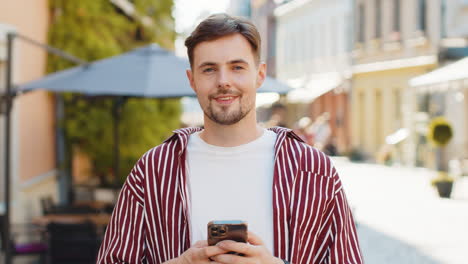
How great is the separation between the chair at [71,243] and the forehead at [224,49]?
16.5 ft

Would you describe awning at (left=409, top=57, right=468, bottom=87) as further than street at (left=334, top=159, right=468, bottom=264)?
Yes

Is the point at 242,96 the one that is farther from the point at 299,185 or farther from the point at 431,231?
the point at 431,231

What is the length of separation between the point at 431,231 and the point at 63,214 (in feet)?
17.8

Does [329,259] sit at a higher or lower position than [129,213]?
lower

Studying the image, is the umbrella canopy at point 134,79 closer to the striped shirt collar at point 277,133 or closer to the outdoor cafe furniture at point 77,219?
the outdoor cafe furniture at point 77,219

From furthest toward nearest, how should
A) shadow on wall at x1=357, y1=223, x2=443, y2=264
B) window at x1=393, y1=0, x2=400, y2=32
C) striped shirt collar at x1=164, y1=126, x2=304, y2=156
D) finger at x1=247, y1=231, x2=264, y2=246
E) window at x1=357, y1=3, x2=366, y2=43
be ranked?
1. window at x1=357, y1=3, x2=366, y2=43
2. window at x1=393, y1=0, x2=400, y2=32
3. shadow on wall at x1=357, y1=223, x2=443, y2=264
4. striped shirt collar at x1=164, y1=126, x2=304, y2=156
5. finger at x1=247, y1=231, x2=264, y2=246

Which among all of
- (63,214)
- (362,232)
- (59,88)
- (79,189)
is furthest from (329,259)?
(79,189)

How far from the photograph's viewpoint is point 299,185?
2174mm

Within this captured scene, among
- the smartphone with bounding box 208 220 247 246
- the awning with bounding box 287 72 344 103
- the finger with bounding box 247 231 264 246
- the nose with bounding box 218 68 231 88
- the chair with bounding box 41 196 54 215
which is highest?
the awning with bounding box 287 72 344 103

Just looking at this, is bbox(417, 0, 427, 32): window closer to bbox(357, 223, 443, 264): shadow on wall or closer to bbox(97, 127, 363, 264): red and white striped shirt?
bbox(357, 223, 443, 264): shadow on wall

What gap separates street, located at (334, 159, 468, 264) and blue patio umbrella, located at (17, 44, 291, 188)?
2.02 metres

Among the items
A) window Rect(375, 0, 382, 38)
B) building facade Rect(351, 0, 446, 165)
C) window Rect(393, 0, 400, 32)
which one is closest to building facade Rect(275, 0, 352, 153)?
building facade Rect(351, 0, 446, 165)

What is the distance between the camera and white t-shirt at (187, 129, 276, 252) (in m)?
2.17

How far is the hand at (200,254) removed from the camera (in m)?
1.87
